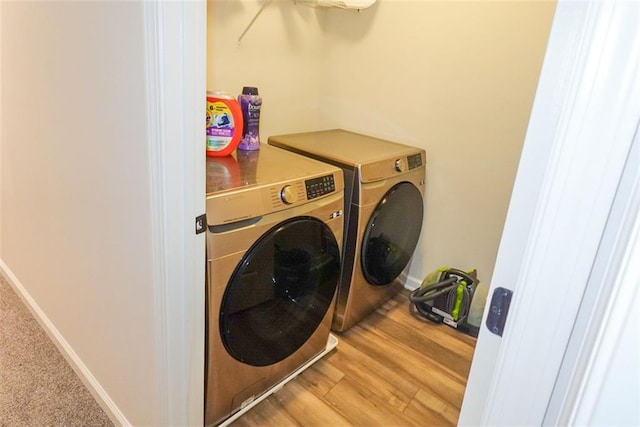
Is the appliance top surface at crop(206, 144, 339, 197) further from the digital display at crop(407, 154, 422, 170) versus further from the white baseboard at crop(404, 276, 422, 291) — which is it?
the white baseboard at crop(404, 276, 422, 291)

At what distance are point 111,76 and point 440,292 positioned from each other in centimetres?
175

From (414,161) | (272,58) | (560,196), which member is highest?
(272,58)

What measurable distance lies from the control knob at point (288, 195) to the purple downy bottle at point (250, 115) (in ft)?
1.48

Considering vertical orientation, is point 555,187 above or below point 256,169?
above

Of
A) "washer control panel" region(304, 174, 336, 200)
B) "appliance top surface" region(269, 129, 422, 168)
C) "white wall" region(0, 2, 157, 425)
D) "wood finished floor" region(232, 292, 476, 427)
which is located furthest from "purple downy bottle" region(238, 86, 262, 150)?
"wood finished floor" region(232, 292, 476, 427)

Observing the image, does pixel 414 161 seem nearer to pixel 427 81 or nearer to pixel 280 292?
pixel 427 81

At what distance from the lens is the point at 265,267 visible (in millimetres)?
1366

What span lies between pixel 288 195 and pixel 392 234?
0.86 meters

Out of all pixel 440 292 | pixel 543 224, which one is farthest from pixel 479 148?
pixel 543 224

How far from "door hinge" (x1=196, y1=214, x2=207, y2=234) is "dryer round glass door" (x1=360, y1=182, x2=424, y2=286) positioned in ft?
3.08

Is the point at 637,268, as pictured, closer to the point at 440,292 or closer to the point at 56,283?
the point at 440,292

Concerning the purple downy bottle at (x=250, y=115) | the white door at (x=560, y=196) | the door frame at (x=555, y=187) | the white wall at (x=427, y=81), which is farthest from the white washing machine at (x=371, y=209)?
the white door at (x=560, y=196)

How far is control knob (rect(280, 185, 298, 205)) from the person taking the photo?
4.46ft

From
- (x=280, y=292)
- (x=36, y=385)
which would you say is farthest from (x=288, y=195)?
(x=36, y=385)
